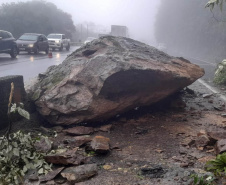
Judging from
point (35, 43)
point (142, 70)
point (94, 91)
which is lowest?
point (35, 43)

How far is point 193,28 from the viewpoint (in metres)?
44.5

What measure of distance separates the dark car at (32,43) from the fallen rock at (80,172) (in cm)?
2117

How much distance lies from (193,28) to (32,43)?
2841cm

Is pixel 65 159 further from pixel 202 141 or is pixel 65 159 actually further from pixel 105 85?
pixel 202 141

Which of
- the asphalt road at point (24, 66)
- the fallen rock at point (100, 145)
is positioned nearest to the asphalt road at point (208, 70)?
the asphalt road at point (24, 66)

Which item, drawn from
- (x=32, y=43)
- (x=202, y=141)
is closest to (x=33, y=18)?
(x=32, y=43)

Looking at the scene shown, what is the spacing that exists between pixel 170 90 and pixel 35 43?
19.4 m

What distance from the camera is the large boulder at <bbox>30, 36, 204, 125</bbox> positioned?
18.5 feet

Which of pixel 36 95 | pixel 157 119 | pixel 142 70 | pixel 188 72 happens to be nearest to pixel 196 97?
pixel 188 72

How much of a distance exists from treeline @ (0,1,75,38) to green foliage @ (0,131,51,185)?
3999 centimetres

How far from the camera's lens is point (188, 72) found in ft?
22.0

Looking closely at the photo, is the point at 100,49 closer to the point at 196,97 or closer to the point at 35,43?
the point at 196,97

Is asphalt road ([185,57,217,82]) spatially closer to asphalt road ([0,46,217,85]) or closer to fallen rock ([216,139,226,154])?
asphalt road ([0,46,217,85])

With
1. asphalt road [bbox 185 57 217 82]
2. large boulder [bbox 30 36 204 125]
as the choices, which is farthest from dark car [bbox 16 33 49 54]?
large boulder [bbox 30 36 204 125]
